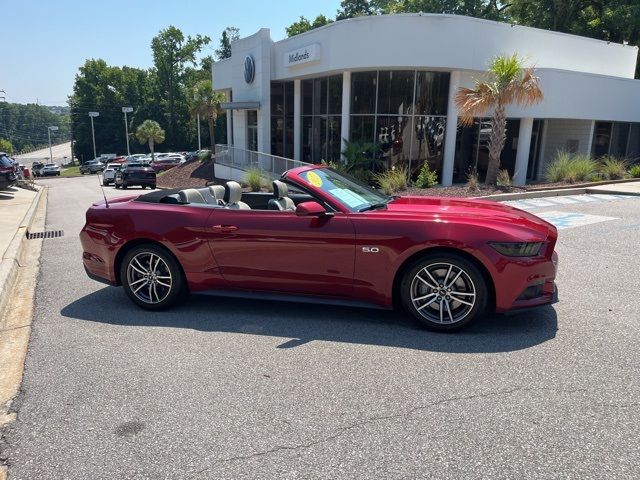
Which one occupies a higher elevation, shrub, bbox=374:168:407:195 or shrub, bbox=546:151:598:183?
shrub, bbox=546:151:598:183

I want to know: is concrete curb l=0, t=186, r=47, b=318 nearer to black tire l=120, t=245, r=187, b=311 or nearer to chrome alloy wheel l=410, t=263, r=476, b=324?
black tire l=120, t=245, r=187, b=311

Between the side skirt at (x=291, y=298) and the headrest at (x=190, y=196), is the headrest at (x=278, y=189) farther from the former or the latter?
the side skirt at (x=291, y=298)

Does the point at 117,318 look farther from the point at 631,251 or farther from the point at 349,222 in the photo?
the point at 631,251

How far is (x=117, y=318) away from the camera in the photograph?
16.5 feet

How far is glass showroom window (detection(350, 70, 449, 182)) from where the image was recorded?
17.9 meters

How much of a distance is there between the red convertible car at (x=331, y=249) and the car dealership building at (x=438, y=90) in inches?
527

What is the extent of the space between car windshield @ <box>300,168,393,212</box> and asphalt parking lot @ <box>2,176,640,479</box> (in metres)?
1.11

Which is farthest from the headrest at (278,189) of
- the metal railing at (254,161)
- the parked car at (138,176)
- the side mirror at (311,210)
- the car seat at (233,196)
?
the parked car at (138,176)

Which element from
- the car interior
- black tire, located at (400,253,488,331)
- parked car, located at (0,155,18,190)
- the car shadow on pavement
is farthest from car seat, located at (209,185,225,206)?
parked car, located at (0,155,18,190)

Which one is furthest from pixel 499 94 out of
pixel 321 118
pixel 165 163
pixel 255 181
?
pixel 165 163

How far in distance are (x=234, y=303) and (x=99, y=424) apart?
7.84ft

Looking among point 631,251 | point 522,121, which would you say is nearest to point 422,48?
point 522,121

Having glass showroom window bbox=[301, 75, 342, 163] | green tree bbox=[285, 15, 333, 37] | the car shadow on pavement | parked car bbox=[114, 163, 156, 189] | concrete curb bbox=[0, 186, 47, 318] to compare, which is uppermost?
green tree bbox=[285, 15, 333, 37]

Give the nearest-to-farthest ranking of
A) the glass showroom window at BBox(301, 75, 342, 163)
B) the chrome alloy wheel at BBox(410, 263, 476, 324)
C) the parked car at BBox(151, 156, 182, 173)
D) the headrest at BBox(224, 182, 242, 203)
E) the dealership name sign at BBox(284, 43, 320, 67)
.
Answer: the chrome alloy wheel at BBox(410, 263, 476, 324), the headrest at BBox(224, 182, 242, 203), the dealership name sign at BBox(284, 43, 320, 67), the glass showroom window at BBox(301, 75, 342, 163), the parked car at BBox(151, 156, 182, 173)
